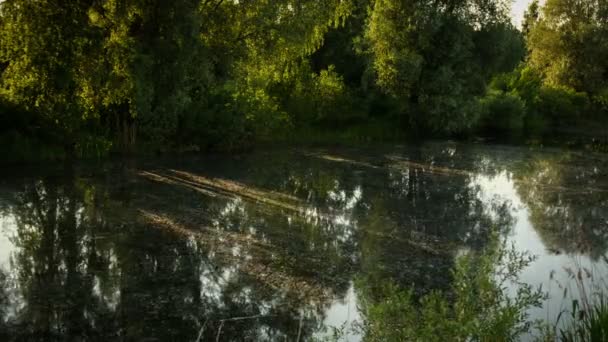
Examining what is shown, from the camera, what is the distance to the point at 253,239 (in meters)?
10.5

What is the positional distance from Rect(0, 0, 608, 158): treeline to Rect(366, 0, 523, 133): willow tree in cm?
6

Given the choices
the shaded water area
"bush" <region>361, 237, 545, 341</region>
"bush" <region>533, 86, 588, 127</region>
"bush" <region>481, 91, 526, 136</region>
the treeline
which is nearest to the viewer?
"bush" <region>361, 237, 545, 341</region>

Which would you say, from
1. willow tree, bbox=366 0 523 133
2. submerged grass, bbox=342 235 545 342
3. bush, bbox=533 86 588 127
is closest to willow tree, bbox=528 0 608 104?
bush, bbox=533 86 588 127

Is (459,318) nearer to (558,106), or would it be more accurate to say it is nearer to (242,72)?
(242,72)

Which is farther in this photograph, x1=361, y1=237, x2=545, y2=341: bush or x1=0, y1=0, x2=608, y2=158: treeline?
x1=0, y1=0, x2=608, y2=158: treeline

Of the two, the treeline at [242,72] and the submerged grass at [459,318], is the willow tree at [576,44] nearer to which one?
the treeline at [242,72]

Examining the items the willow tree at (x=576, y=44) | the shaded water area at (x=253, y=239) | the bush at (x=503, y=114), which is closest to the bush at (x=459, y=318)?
the shaded water area at (x=253, y=239)

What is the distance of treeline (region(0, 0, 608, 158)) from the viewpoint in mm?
16797

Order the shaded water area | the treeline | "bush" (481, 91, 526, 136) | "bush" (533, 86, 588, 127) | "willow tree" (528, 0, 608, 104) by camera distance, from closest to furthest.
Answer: the shaded water area
the treeline
"bush" (481, 91, 526, 136)
"bush" (533, 86, 588, 127)
"willow tree" (528, 0, 608, 104)

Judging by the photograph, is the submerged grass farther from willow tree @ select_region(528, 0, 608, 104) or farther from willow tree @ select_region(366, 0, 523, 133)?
willow tree @ select_region(528, 0, 608, 104)

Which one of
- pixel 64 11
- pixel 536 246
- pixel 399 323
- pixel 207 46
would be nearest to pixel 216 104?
pixel 207 46

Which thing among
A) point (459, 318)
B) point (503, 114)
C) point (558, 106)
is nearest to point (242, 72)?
point (459, 318)

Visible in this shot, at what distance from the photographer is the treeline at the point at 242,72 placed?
1680 centimetres

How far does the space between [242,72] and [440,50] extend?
36.3 feet
